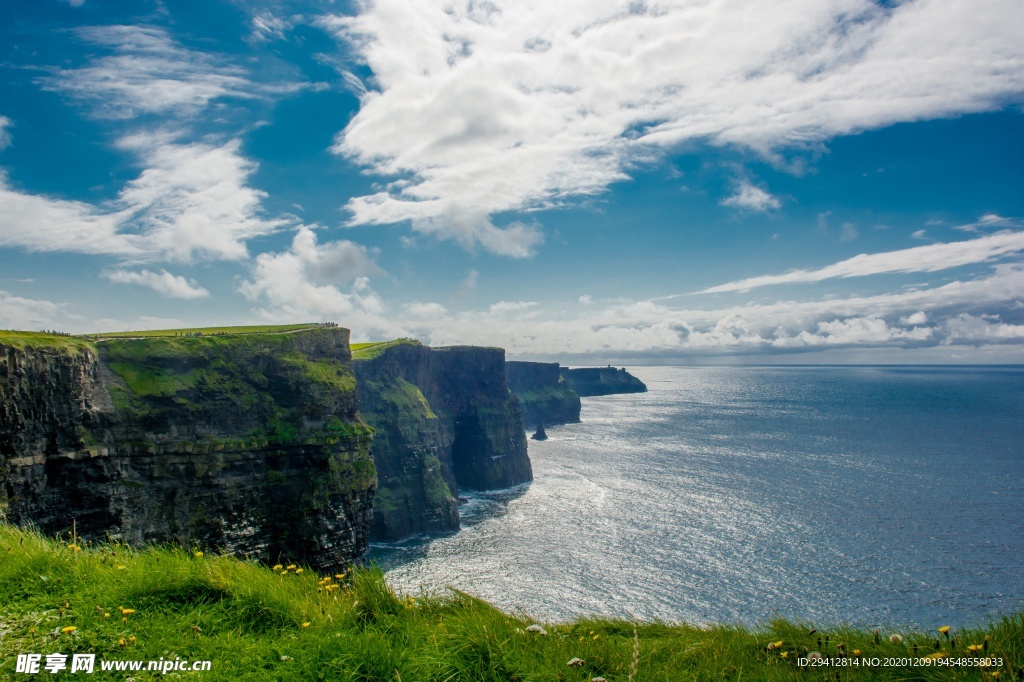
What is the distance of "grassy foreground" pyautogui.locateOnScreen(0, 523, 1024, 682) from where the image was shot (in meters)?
6.09

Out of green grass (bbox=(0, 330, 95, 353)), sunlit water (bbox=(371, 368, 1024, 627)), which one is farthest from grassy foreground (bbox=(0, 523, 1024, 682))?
green grass (bbox=(0, 330, 95, 353))

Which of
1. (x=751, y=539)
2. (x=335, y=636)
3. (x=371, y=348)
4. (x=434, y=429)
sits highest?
(x=371, y=348)

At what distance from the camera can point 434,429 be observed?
87875 mm

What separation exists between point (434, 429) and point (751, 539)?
2000 inches

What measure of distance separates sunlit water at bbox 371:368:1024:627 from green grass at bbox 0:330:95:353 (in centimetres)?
2806

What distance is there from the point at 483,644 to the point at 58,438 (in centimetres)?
4142

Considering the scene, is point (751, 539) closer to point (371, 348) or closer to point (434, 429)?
point (434, 429)

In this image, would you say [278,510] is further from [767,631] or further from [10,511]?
[767,631]

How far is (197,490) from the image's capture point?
4156 cm

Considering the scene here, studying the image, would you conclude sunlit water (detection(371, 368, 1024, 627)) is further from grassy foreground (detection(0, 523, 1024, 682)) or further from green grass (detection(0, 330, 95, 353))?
green grass (detection(0, 330, 95, 353))

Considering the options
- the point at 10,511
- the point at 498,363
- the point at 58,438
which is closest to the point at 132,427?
the point at 58,438

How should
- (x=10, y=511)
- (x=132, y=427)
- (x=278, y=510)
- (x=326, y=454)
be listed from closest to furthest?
(x=10, y=511)
(x=132, y=427)
(x=278, y=510)
(x=326, y=454)

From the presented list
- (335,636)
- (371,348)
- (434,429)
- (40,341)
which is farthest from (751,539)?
(40,341)

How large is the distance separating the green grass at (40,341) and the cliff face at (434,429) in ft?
140
